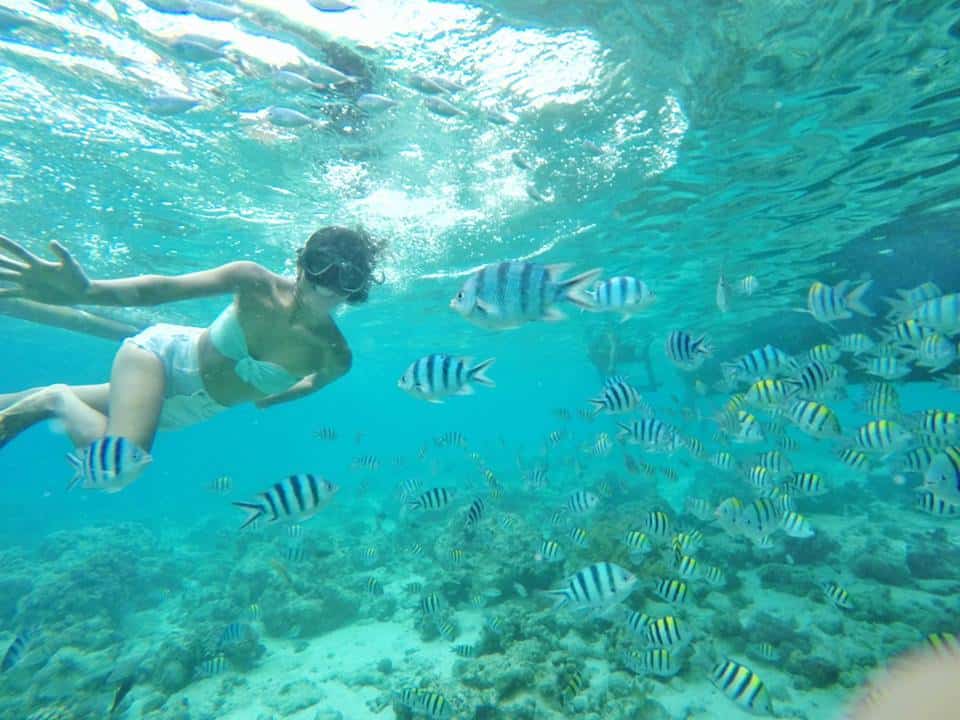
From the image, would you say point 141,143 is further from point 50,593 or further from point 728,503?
point 728,503

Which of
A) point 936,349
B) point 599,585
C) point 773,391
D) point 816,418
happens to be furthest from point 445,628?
point 936,349

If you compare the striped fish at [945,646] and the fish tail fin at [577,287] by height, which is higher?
the fish tail fin at [577,287]

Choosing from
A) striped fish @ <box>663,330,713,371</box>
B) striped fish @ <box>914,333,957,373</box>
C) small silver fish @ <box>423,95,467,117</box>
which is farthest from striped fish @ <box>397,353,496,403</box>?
small silver fish @ <box>423,95,467,117</box>

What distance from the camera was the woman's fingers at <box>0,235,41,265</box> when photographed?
3.45 meters

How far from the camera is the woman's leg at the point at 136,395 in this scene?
4.22 m

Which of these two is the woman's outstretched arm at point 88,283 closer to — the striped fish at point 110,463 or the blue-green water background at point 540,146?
the striped fish at point 110,463

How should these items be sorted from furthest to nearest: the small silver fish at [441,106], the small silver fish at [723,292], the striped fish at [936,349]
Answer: the small silver fish at [441,106] < the small silver fish at [723,292] < the striped fish at [936,349]

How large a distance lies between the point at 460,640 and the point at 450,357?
7.44 meters

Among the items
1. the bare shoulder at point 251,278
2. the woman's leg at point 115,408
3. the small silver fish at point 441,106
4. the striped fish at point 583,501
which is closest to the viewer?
the woman's leg at point 115,408

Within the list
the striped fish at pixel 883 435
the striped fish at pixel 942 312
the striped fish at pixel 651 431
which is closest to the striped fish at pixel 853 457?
the striped fish at pixel 883 435

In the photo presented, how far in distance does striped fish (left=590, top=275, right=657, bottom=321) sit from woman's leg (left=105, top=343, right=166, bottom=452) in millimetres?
4660

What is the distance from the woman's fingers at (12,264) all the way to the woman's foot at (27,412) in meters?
1.40

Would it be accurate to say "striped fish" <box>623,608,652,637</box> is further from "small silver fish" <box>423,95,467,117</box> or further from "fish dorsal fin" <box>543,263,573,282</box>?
"small silver fish" <box>423,95,467,117</box>

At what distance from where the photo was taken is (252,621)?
463 inches
